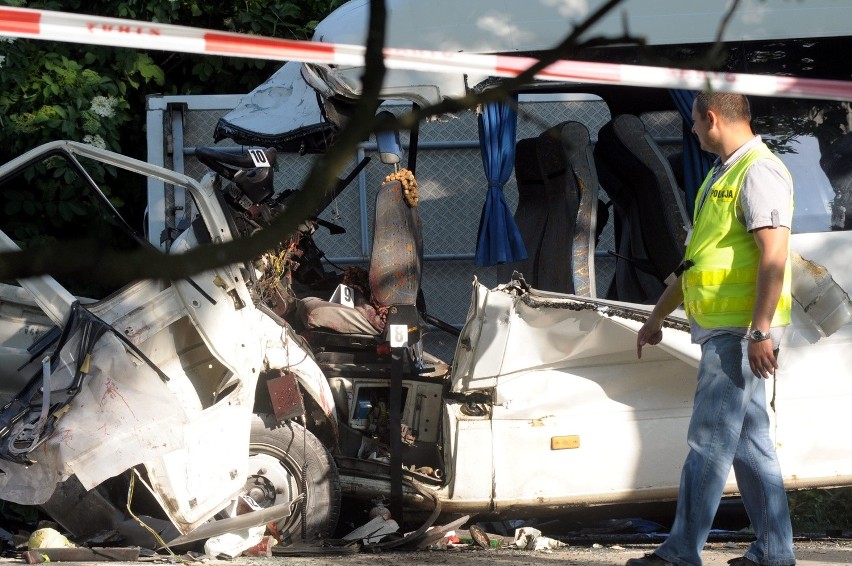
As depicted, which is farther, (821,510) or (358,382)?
(821,510)

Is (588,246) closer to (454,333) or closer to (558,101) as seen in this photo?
(454,333)

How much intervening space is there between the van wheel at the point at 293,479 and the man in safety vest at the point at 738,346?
1735 mm

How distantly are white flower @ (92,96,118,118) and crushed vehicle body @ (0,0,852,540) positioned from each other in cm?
341

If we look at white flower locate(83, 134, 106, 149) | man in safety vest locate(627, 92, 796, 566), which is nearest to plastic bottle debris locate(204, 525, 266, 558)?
man in safety vest locate(627, 92, 796, 566)

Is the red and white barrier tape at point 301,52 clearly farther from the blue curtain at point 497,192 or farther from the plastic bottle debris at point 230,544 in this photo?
the plastic bottle debris at point 230,544

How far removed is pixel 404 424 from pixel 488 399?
558 mm

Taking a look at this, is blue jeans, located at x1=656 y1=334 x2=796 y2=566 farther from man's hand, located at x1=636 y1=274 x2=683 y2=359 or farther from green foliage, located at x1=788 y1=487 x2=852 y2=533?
green foliage, located at x1=788 y1=487 x2=852 y2=533

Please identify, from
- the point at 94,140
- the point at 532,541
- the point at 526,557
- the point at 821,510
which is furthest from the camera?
the point at 94,140

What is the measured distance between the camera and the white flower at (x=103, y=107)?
9.04 m

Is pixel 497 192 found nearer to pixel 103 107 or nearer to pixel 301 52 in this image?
pixel 301 52

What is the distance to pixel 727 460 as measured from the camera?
3.97m

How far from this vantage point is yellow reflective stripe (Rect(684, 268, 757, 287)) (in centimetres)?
405

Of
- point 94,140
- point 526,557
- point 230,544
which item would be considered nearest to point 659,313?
point 526,557

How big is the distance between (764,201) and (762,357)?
529 millimetres
